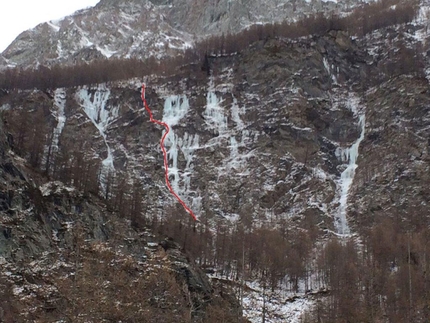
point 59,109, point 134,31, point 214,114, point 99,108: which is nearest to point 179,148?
point 214,114

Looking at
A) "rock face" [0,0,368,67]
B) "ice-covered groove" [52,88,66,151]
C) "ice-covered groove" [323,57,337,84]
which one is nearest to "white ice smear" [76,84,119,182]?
"ice-covered groove" [52,88,66,151]

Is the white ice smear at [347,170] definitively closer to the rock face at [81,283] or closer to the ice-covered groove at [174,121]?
the ice-covered groove at [174,121]

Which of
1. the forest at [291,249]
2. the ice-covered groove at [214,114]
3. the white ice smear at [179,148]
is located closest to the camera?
the forest at [291,249]

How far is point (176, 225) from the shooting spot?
68.8 meters

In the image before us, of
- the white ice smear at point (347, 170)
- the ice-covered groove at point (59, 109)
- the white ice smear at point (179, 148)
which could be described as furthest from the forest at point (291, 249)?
the ice-covered groove at point (59, 109)

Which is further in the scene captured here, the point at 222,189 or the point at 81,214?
the point at 222,189

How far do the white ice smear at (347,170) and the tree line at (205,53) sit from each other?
2440 centimetres

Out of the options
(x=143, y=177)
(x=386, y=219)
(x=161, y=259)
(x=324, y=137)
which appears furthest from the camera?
(x=324, y=137)

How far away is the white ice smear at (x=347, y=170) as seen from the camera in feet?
258

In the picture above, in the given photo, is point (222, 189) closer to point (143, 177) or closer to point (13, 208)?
point (143, 177)

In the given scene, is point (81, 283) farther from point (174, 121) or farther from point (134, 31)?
point (134, 31)

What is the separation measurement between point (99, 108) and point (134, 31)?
7683cm

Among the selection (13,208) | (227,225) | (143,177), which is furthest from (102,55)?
(13,208)

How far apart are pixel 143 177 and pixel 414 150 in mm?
42295
